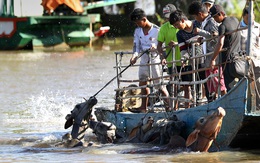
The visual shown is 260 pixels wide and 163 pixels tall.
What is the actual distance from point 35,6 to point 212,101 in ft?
76.5

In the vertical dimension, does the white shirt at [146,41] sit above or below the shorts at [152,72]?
above

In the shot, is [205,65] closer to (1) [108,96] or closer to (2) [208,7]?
(2) [208,7]

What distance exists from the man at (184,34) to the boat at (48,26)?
19648 millimetres

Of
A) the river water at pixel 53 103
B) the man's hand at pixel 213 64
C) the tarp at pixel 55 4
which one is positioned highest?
the tarp at pixel 55 4

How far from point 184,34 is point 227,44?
1.32 m

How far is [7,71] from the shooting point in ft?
75.7

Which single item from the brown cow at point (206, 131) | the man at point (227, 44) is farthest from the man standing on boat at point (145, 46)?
the brown cow at point (206, 131)

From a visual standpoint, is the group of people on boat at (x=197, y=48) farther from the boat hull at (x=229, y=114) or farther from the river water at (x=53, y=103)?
the river water at (x=53, y=103)

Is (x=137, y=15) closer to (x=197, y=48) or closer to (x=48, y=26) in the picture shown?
(x=197, y=48)

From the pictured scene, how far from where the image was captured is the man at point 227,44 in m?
9.19

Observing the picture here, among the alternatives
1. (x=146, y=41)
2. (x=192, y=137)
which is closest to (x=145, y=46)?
(x=146, y=41)

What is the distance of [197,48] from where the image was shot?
34.8 ft

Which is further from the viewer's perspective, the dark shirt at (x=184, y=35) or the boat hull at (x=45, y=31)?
the boat hull at (x=45, y=31)

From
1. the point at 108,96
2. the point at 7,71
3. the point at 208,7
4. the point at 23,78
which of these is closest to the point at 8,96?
the point at 108,96
